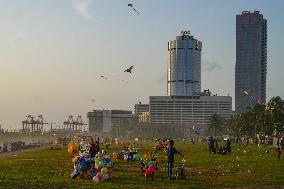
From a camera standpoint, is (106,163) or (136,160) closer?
(106,163)

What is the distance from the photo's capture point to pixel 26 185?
80.8ft

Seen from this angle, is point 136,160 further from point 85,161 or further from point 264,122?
point 264,122

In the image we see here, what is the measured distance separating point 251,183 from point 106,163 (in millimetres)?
8266

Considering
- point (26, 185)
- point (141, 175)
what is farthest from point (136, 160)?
point (26, 185)

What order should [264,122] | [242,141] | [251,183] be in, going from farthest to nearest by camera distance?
[242,141]
[264,122]
[251,183]

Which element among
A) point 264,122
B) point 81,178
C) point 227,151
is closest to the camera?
point 81,178

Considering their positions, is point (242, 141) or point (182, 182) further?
point (242, 141)

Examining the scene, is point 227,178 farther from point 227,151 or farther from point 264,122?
point 264,122

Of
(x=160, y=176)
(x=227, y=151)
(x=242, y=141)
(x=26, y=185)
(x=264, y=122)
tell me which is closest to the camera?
(x=26, y=185)

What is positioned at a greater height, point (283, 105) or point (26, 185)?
point (283, 105)

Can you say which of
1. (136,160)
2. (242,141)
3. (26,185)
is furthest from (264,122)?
(26,185)

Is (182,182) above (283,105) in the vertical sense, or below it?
below

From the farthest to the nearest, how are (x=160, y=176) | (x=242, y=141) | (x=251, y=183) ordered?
(x=242, y=141)
(x=160, y=176)
(x=251, y=183)

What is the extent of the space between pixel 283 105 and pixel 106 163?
8546 centimetres
